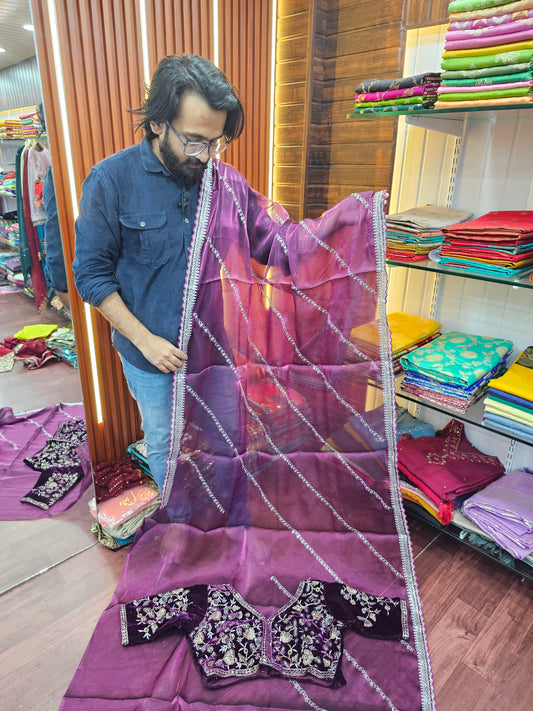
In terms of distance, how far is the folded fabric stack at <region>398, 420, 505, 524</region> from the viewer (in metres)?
2.04

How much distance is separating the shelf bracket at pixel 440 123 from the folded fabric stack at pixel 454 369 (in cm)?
85

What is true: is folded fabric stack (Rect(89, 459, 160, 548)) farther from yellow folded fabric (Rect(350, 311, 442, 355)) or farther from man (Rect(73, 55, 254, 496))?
yellow folded fabric (Rect(350, 311, 442, 355))

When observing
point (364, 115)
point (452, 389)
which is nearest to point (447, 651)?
point (452, 389)

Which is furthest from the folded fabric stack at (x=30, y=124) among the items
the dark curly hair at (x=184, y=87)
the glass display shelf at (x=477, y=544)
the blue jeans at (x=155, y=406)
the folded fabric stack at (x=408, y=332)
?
the glass display shelf at (x=477, y=544)

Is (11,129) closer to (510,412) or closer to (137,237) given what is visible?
(137,237)

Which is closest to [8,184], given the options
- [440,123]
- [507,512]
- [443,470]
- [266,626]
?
[440,123]

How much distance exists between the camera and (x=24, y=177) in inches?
73.9

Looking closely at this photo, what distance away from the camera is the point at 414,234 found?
1.90 metres

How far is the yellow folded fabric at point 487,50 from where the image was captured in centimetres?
147

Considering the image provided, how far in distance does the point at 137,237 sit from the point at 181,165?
263 mm

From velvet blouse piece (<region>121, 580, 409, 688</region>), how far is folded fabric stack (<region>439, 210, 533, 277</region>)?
1.17 m

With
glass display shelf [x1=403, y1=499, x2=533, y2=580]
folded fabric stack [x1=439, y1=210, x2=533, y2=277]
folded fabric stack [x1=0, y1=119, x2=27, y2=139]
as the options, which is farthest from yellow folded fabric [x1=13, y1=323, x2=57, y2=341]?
glass display shelf [x1=403, y1=499, x2=533, y2=580]

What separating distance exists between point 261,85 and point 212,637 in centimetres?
240

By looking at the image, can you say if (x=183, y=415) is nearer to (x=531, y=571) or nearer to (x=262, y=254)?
(x=262, y=254)
